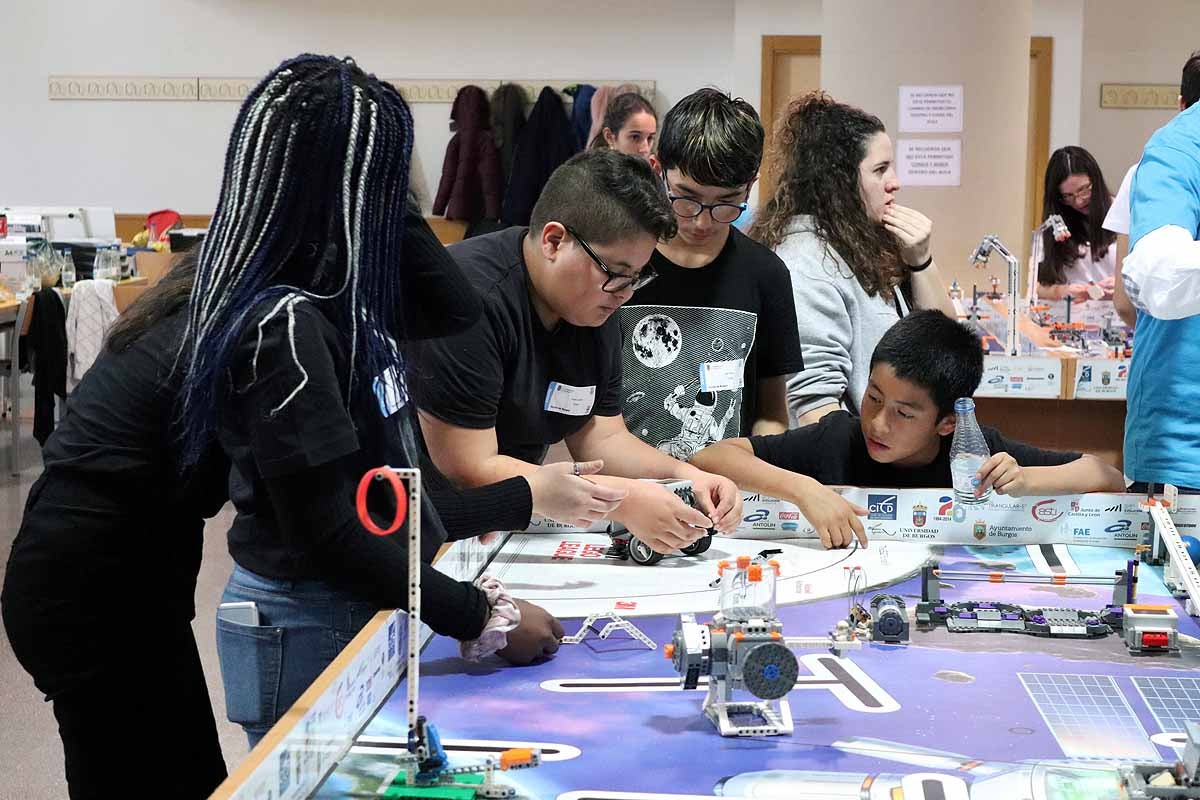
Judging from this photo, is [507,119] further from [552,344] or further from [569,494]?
[569,494]

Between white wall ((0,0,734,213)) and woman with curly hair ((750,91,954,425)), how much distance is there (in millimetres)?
6232

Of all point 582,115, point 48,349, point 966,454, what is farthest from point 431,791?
point 582,115

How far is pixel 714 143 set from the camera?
243cm

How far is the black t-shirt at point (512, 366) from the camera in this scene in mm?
2021

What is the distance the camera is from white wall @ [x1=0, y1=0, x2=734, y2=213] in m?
9.09

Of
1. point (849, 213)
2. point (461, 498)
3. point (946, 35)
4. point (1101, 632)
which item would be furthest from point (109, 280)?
point (1101, 632)

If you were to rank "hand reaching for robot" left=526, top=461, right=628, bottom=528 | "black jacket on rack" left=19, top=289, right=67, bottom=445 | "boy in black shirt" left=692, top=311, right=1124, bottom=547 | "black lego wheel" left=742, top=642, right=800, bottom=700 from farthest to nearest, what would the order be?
"black jacket on rack" left=19, top=289, right=67, bottom=445, "boy in black shirt" left=692, top=311, right=1124, bottom=547, "hand reaching for robot" left=526, top=461, right=628, bottom=528, "black lego wheel" left=742, top=642, right=800, bottom=700

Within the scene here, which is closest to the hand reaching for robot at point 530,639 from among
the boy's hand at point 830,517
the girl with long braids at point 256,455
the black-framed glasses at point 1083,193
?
the girl with long braids at point 256,455

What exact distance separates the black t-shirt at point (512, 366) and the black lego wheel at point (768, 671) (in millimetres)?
693

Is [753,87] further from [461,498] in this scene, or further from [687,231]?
[461,498]

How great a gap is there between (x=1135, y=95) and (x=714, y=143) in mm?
7691

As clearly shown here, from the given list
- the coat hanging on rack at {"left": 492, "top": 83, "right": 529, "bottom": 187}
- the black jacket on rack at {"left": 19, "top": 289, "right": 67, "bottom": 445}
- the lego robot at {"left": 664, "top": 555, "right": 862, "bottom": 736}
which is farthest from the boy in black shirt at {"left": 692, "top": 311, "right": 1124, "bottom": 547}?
the coat hanging on rack at {"left": 492, "top": 83, "right": 529, "bottom": 187}

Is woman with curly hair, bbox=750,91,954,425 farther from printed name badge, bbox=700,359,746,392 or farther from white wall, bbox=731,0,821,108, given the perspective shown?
white wall, bbox=731,0,821,108

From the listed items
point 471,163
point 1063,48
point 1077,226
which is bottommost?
point 1077,226
